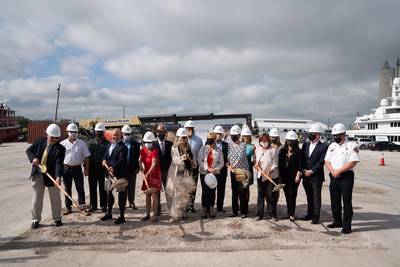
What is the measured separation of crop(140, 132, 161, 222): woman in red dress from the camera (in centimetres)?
691

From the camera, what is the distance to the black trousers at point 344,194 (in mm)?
6363

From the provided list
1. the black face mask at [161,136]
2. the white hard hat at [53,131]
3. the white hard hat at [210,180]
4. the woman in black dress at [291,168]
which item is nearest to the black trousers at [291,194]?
the woman in black dress at [291,168]

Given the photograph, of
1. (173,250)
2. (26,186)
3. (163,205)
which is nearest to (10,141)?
(26,186)

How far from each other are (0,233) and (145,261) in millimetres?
3035

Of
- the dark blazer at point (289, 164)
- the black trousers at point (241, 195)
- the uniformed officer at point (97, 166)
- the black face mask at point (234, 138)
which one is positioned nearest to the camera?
the dark blazer at point (289, 164)

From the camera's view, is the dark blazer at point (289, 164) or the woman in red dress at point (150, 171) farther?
the dark blazer at point (289, 164)

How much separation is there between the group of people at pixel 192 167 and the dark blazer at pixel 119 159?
0.02 m

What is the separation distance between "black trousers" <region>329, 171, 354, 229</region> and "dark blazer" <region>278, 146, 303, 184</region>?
0.75 metres

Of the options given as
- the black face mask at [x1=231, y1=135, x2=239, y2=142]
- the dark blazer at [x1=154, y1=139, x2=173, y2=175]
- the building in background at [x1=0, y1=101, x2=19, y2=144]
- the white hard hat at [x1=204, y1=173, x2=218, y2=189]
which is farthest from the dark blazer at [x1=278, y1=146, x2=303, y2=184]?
the building in background at [x1=0, y1=101, x2=19, y2=144]

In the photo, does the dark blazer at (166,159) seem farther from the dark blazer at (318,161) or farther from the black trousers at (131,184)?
the dark blazer at (318,161)

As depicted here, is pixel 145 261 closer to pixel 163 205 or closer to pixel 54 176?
pixel 54 176

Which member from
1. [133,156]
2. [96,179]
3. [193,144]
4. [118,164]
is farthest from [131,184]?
[193,144]

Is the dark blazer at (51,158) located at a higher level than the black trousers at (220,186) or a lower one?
higher

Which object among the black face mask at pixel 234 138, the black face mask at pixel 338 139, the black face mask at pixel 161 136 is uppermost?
the black face mask at pixel 161 136
